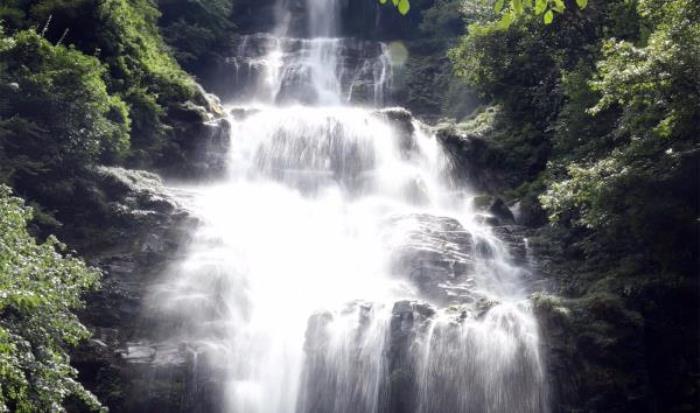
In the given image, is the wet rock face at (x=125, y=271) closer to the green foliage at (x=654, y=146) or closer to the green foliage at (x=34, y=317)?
the green foliage at (x=34, y=317)

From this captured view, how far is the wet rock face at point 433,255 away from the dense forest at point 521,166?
78.9 inches

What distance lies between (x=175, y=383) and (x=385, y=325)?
13.4ft

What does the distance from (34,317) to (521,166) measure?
54.1 feet

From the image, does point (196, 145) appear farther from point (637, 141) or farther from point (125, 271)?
point (637, 141)

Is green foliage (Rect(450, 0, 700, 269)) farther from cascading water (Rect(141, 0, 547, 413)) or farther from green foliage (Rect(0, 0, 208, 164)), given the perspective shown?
green foliage (Rect(0, 0, 208, 164))

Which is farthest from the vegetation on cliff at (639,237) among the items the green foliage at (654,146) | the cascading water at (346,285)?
the cascading water at (346,285)

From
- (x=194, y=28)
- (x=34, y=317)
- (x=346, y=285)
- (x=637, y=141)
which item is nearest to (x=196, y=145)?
(x=346, y=285)

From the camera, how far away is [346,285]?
1675cm

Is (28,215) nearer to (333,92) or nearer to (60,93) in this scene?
(60,93)

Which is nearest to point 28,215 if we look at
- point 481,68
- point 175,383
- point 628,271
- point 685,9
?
point 175,383

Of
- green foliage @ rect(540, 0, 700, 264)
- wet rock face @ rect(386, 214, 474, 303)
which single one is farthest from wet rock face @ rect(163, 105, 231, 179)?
green foliage @ rect(540, 0, 700, 264)

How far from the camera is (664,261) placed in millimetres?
14680

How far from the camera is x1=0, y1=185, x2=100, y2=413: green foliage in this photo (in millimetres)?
9516

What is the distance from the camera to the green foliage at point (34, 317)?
952 cm
